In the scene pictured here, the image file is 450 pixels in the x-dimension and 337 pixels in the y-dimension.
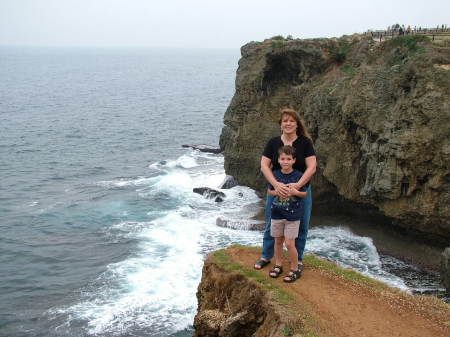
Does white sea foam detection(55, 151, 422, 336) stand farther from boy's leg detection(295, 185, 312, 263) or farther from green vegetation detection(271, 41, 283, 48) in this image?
green vegetation detection(271, 41, 283, 48)

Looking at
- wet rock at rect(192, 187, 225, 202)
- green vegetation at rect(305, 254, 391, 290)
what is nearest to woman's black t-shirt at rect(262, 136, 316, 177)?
green vegetation at rect(305, 254, 391, 290)

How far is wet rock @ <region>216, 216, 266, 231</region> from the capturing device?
28422 millimetres

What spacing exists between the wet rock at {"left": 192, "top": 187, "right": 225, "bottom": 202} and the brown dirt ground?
2205 centimetres

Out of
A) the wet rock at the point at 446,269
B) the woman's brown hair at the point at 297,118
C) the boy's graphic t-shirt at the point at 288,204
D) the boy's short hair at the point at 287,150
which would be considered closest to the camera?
the boy's short hair at the point at 287,150

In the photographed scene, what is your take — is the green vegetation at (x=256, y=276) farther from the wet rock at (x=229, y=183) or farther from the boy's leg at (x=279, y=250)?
the wet rock at (x=229, y=183)

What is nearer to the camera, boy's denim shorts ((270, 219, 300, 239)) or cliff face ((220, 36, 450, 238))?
boy's denim shorts ((270, 219, 300, 239))

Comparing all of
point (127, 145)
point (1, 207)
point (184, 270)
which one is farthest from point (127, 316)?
point (127, 145)

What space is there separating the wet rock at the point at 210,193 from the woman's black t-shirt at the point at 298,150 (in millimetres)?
23266

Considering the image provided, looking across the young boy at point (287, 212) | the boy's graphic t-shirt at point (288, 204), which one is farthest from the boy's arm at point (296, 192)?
the boy's graphic t-shirt at point (288, 204)

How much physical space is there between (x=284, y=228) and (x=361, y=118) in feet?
49.9

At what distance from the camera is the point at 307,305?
10.6 meters

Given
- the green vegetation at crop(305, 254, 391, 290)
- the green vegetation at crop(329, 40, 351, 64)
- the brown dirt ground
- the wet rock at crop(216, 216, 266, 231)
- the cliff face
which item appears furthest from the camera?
the green vegetation at crop(329, 40, 351, 64)

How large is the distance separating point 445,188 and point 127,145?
125ft

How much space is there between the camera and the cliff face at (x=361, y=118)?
888 inches
